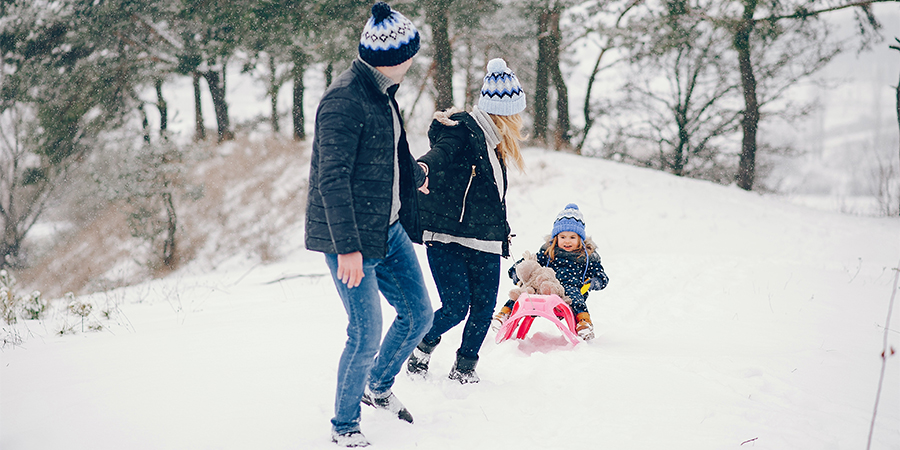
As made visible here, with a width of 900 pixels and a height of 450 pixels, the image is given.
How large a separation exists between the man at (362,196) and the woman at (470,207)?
1.70 feet

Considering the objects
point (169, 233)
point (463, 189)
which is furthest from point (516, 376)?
point (169, 233)

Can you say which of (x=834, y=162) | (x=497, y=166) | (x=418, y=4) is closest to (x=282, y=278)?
(x=497, y=166)

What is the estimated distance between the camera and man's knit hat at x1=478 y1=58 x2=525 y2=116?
3.04 meters

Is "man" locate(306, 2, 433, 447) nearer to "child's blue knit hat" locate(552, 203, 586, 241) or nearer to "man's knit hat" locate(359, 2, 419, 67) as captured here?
"man's knit hat" locate(359, 2, 419, 67)

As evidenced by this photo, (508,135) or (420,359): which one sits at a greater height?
(508,135)

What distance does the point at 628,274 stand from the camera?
657 centimetres

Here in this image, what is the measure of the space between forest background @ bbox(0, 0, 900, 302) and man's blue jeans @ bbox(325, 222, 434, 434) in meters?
9.05

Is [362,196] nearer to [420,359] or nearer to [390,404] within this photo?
[390,404]

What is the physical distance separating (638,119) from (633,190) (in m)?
7.69

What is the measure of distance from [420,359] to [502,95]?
5.41 ft

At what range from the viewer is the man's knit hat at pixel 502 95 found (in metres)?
3.04

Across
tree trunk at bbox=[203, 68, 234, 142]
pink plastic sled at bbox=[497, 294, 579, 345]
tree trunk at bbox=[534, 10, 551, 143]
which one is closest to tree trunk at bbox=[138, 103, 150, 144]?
tree trunk at bbox=[203, 68, 234, 142]

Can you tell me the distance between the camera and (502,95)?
3.04 metres

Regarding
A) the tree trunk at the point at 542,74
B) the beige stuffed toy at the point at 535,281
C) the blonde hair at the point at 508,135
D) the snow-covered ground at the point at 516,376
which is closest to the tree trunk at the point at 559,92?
the tree trunk at the point at 542,74
